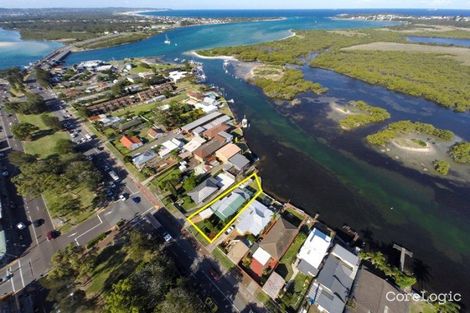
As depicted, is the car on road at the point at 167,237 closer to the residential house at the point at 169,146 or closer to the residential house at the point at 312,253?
the residential house at the point at 312,253

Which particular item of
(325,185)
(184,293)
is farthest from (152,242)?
(325,185)

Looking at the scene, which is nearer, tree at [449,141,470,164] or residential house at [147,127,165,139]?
tree at [449,141,470,164]

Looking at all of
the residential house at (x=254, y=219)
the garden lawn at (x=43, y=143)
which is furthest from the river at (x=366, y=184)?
the garden lawn at (x=43, y=143)

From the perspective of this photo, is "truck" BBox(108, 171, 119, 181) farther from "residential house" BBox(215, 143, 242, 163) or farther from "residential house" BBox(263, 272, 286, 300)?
"residential house" BBox(263, 272, 286, 300)

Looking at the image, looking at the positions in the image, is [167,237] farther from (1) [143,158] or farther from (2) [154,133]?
(2) [154,133]

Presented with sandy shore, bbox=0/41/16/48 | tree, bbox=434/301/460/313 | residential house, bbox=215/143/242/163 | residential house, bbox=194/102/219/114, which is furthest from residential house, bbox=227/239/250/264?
sandy shore, bbox=0/41/16/48
